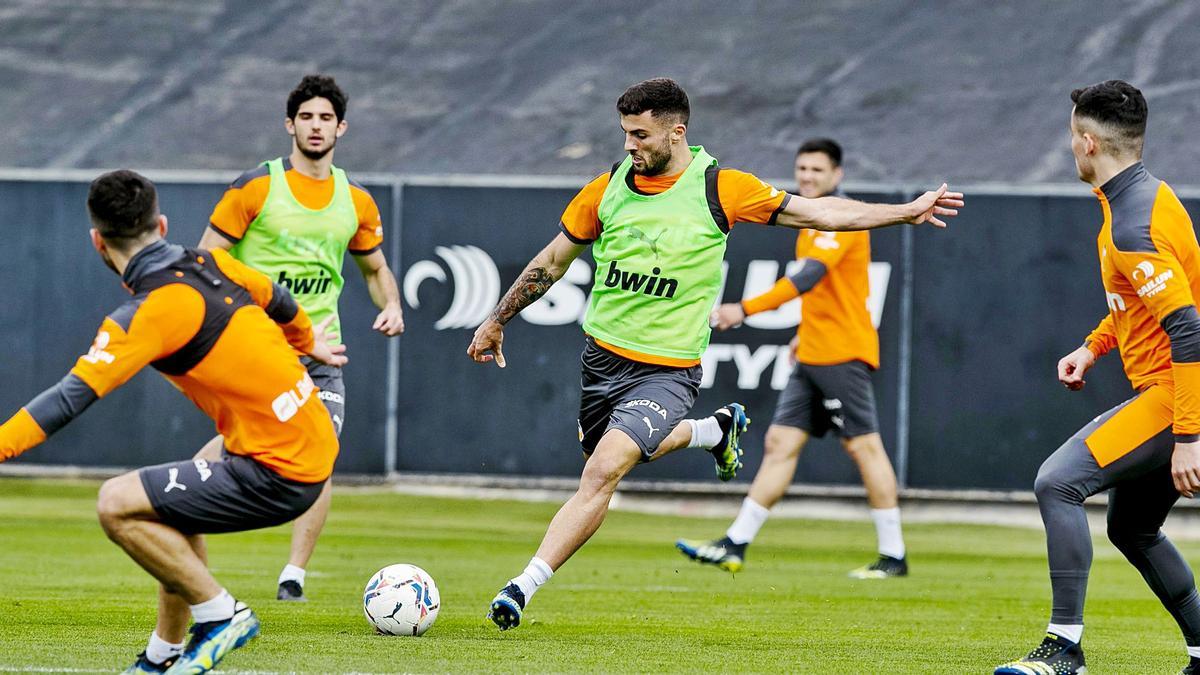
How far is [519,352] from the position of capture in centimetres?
1491

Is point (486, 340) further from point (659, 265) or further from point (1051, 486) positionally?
point (1051, 486)

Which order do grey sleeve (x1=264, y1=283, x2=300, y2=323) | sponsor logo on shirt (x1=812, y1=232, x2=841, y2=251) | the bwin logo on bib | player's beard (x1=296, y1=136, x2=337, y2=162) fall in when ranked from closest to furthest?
1. grey sleeve (x1=264, y1=283, x2=300, y2=323)
2. player's beard (x1=296, y1=136, x2=337, y2=162)
3. sponsor logo on shirt (x1=812, y1=232, x2=841, y2=251)
4. the bwin logo on bib

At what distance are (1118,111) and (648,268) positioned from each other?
2.12 meters

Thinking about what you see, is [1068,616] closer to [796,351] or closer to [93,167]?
[796,351]

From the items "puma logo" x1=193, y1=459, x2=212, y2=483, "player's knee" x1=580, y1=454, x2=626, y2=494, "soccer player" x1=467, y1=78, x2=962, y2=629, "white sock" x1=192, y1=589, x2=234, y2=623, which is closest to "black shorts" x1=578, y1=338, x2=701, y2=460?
"soccer player" x1=467, y1=78, x2=962, y2=629

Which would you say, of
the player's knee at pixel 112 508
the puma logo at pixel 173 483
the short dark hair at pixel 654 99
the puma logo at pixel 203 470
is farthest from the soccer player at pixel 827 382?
the player's knee at pixel 112 508

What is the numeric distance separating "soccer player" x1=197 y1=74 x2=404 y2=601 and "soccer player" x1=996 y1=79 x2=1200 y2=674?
363 centimetres

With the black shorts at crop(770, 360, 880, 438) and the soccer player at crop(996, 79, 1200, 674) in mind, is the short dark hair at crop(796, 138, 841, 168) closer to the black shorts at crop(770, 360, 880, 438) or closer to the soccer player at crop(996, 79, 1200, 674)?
the black shorts at crop(770, 360, 880, 438)

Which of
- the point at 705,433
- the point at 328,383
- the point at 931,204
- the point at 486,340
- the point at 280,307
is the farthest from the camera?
the point at 328,383

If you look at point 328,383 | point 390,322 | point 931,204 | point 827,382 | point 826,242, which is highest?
point 931,204

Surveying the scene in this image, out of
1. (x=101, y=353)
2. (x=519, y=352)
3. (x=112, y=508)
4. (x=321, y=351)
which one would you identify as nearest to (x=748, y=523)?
(x=519, y=352)

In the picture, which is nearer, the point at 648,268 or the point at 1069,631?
the point at 1069,631

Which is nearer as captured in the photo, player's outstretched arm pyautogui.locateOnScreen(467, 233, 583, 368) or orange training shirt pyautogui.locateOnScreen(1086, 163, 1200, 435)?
orange training shirt pyautogui.locateOnScreen(1086, 163, 1200, 435)

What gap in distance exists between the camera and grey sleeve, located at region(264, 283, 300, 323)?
237 inches
